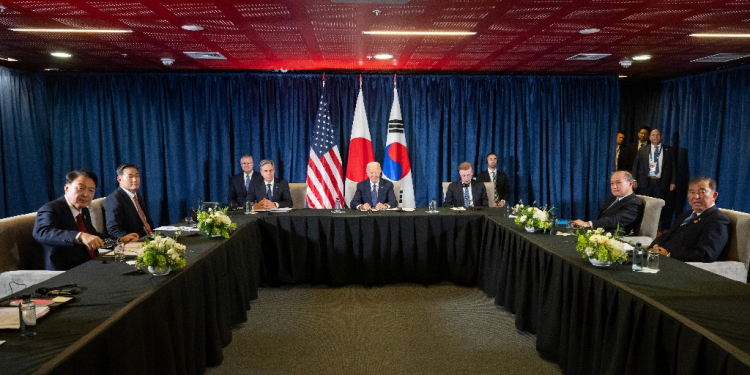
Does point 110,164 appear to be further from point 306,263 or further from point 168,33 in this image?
point 306,263

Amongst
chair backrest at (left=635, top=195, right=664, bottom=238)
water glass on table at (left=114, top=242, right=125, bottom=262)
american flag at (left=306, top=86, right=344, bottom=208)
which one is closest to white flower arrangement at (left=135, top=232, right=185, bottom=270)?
water glass on table at (left=114, top=242, right=125, bottom=262)

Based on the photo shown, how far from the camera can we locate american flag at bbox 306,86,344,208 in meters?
7.68

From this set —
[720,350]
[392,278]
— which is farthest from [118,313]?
[392,278]

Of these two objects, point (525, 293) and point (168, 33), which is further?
point (168, 33)

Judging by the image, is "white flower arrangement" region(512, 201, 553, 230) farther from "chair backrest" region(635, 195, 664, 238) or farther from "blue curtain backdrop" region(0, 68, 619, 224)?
"blue curtain backdrop" region(0, 68, 619, 224)

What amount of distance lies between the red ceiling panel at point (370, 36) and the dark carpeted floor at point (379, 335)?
8.49 feet

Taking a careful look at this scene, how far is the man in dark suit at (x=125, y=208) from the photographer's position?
14.5ft

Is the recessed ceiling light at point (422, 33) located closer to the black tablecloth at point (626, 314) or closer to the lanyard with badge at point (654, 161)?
the black tablecloth at point (626, 314)

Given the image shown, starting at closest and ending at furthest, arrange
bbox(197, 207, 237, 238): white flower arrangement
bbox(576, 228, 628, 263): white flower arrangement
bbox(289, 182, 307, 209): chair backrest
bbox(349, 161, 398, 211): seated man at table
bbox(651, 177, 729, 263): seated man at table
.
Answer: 1. bbox(576, 228, 628, 263): white flower arrangement
2. bbox(651, 177, 729, 263): seated man at table
3. bbox(197, 207, 237, 238): white flower arrangement
4. bbox(349, 161, 398, 211): seated man at table
5. bbox(289, 182, 307, 209): chair backrest

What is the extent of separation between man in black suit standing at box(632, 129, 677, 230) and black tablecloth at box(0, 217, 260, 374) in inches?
276

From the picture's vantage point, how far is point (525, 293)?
13.0 ft

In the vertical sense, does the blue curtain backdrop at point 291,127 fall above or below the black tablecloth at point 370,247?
above

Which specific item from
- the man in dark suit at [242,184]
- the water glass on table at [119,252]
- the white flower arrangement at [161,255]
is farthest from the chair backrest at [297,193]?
the white flower arrangement at [161,255]

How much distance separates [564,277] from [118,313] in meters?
2.53
